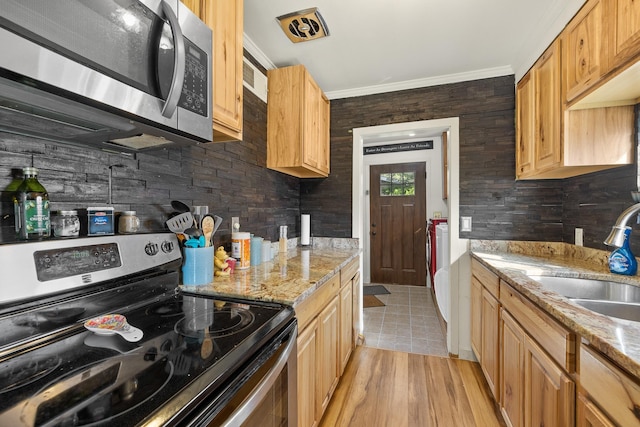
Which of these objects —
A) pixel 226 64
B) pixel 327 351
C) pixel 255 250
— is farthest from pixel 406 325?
pixel 226 64

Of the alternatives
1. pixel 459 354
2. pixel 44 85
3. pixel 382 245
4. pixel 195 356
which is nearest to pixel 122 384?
pixel 195 356

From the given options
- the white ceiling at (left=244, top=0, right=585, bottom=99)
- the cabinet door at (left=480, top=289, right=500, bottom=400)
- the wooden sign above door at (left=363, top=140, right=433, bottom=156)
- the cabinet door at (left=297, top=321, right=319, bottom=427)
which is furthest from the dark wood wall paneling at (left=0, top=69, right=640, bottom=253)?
the wooden sign above door at (left=363, top=140, right=433, bottom=156)

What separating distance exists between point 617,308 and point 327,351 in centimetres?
136

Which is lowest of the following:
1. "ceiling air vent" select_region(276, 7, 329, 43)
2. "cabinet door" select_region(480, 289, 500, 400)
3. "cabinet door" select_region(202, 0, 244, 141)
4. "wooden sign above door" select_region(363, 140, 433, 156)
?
"cabinet door" select_region(480, 289, 500, 400)

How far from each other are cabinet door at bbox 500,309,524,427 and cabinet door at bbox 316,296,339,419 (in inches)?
38.0

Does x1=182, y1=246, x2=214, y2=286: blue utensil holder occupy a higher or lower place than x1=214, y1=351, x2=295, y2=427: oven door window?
higher

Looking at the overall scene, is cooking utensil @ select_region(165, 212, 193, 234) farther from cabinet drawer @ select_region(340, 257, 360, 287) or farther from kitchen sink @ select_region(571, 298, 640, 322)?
kitchen sink @ select_region(571, 298, 640, 322)

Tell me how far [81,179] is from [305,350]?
1.14 metres

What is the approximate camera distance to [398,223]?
15.1 ft

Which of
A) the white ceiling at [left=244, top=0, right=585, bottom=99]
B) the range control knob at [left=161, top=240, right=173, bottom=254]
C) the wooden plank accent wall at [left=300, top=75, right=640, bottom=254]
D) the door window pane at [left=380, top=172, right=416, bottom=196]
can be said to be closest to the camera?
the range control knob at [left=161, top=240, right=173, bottom=254]

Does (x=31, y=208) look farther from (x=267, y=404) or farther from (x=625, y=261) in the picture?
(x=625, y=261)

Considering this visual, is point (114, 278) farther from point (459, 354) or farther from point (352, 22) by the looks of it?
point (459, 354)

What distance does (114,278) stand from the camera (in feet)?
2.97

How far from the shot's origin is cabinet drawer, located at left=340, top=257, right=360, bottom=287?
6.27 ft
